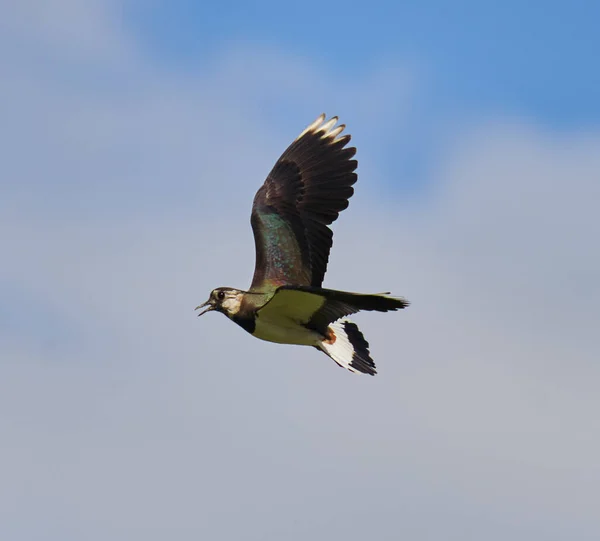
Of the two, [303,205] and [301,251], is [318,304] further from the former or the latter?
[303,205]

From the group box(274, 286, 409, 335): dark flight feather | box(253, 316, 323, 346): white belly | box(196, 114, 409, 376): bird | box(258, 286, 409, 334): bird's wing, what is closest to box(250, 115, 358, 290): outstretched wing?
box(196, 114, 409, 376): bird

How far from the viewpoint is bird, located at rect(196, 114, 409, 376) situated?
16.5 m

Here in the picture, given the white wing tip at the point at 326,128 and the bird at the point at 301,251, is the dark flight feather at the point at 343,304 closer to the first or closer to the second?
the bird at the point at 301,251

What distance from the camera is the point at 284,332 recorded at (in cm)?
1681

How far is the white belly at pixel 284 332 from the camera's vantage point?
54.6ft

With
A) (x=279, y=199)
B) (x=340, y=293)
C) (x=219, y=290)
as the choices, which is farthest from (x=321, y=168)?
(x=340, y=293)

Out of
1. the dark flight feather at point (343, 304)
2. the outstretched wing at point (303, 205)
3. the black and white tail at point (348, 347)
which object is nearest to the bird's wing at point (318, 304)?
the dark flight feather at point (343, 304)

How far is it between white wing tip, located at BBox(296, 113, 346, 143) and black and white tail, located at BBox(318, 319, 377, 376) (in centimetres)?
324

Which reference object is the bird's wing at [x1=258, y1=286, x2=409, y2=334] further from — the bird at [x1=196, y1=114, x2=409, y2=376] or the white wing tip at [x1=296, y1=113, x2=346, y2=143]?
the white wing tip at [x1=296, y1=113, x2=346, y2=143]

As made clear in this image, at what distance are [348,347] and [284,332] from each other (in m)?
1.36

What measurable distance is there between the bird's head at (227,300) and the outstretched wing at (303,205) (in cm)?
60

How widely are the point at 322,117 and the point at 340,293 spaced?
614 centimetres

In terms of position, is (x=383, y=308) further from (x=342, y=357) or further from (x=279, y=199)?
(x=279, y=199)

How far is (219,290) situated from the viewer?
17500 millimetres
